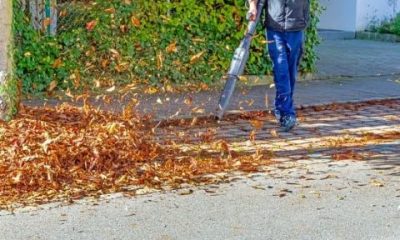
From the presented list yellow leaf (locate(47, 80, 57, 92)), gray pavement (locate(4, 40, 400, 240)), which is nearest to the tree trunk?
gray pavement (locate(4, 40, 400, 240))

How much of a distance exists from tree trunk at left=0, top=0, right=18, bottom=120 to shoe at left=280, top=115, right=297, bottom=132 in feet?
8.87

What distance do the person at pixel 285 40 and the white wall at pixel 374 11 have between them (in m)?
11.0

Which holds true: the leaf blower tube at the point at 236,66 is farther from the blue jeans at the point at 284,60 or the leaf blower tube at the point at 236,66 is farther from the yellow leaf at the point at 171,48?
the yellow leaf at the point at 171,48

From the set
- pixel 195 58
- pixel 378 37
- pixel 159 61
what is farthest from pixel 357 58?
pixel 159 61

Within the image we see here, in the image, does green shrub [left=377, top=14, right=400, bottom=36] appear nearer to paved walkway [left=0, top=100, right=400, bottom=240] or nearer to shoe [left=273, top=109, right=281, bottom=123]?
shoe [left=273, top=109, right=281, bottom=123]

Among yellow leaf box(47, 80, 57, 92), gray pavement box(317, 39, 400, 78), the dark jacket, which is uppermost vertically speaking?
the dark jacket

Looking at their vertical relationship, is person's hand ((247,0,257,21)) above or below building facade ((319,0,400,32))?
above

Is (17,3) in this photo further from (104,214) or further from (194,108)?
(104,214)

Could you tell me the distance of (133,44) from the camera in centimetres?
1115

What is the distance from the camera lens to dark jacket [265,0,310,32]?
340 inches

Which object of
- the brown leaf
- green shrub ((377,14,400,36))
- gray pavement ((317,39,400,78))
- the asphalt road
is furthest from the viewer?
green shrub ((377,14,400,36))

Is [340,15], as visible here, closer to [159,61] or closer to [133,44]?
[159,61]

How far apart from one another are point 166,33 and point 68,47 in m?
1.31

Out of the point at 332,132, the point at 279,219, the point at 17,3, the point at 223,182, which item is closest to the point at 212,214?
the point at 279,219
